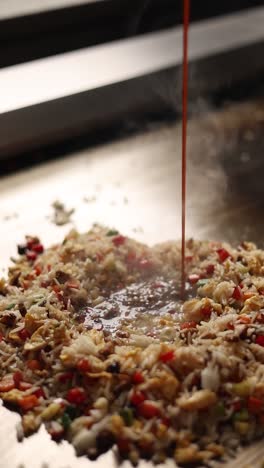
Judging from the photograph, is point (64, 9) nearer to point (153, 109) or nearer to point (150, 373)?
point (153, 109)

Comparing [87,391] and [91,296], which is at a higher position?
[91,296]

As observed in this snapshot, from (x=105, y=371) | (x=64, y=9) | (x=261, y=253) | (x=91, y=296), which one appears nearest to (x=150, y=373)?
(x=105, y=371)

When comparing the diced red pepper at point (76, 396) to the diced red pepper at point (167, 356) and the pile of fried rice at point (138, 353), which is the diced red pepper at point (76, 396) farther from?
the diced red pepper at point (167, 356)

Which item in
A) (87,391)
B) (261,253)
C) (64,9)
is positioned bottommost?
(87,391)

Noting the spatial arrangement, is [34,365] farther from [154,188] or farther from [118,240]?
[154,188]

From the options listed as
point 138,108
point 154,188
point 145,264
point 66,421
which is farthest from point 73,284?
point 138,108

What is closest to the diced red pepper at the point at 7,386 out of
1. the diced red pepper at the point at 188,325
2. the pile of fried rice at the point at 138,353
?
the pile of fried rice at the point at 138,353
